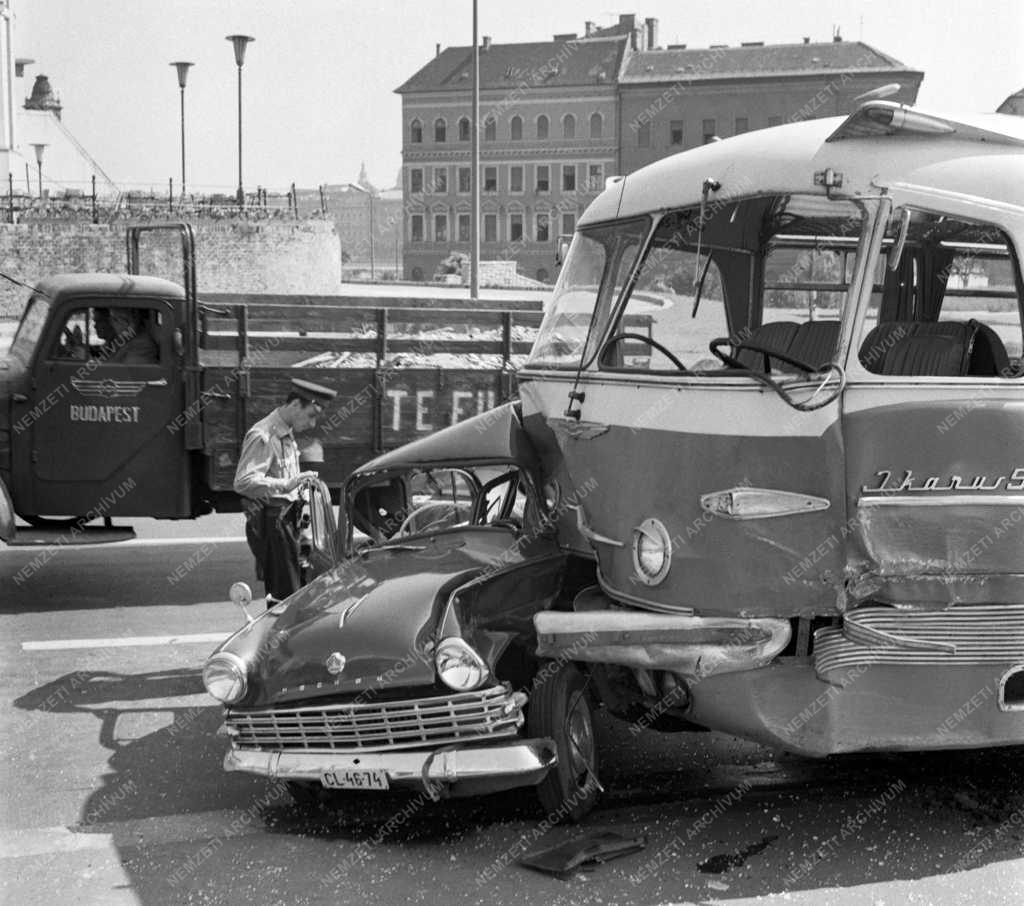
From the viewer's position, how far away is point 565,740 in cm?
A: 579

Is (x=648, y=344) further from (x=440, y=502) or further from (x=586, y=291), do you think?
(x=440, y=502)

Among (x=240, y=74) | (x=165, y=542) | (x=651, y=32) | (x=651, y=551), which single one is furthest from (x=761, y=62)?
(x=651, y=551)

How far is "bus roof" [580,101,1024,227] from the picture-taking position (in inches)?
221

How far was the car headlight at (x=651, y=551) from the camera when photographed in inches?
224

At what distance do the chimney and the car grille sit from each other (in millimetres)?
100007

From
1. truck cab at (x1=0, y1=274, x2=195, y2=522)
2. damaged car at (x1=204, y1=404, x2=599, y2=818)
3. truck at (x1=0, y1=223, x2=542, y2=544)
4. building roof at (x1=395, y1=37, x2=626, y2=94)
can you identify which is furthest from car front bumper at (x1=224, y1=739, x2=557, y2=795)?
building roof at (x1=395, y1=37, x2=626, y2=94)

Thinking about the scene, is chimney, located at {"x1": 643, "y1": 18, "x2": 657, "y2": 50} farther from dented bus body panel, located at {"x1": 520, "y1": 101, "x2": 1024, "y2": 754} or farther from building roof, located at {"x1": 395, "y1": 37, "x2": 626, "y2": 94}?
dented bus body panel, located at {"x1": 520, "y1": 101, "x2": 1024, "y2": 754}

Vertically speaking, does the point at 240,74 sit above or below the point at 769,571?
above

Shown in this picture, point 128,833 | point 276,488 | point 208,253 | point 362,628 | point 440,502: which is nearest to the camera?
point 362,628

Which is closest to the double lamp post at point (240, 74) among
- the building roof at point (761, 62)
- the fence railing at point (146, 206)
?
the fence railing at point (146, 206)

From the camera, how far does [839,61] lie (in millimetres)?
91875

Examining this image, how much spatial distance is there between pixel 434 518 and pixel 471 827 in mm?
1934

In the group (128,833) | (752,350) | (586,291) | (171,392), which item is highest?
(586,291)

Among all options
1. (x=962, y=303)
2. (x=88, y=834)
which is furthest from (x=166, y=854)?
(x=962, y=303)
